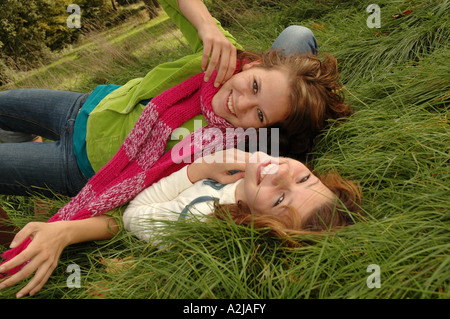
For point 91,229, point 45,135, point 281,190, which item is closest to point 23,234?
point 91,229

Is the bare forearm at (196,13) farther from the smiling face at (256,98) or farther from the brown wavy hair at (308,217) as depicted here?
the brown wavy hair at (308,217)

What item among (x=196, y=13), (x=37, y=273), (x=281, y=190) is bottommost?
(x=37, y=273)

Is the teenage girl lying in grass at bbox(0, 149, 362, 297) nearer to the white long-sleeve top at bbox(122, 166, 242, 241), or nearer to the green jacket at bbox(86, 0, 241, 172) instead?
the white long-sleeve top at bbox(122, 166, 242, 241)

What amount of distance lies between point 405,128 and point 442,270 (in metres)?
0.82

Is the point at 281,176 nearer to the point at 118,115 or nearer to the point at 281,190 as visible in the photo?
the point at 281,190

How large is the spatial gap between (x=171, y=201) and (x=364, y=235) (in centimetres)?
86

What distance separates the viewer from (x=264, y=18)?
472 cm

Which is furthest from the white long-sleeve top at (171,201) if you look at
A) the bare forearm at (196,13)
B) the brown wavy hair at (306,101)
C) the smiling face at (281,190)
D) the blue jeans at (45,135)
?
the bare forearm at (196,13)

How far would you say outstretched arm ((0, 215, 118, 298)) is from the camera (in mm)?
1454

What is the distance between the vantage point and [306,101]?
1909mm

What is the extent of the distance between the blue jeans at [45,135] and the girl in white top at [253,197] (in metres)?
0.61

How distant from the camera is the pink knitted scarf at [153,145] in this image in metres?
1.92

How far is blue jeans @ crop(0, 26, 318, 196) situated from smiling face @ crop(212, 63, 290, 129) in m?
0.38
